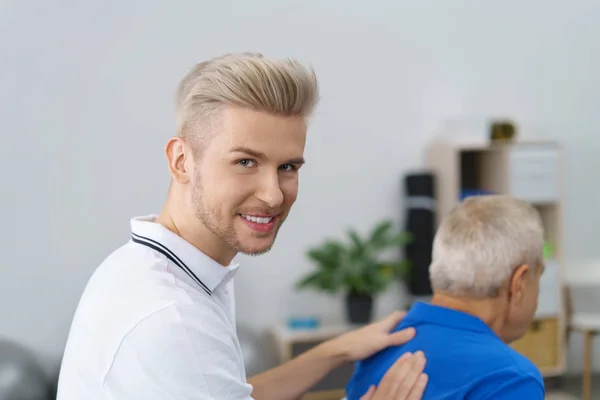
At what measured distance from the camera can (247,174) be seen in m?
1.19

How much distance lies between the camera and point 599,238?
4719 mm

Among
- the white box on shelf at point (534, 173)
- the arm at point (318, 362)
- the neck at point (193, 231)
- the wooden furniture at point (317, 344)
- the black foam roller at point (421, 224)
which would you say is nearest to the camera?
the neck at point (193, 231)

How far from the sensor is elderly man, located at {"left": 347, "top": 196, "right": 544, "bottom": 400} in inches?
60.3

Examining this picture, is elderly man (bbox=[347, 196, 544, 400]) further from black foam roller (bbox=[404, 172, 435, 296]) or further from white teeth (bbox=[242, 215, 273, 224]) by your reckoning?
black foam roller (bbox=[404, 172, 435, 296])

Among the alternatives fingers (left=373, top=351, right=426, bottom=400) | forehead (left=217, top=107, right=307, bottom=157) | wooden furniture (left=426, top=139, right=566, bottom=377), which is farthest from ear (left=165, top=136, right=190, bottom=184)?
wooden furniture (left=426, top=139, right=566, bottom=377)

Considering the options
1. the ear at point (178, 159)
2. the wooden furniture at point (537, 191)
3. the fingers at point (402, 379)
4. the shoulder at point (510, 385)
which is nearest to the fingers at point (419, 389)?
the fingers at point (402, 379)

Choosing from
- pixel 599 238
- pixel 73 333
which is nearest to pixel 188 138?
pixel 73 333

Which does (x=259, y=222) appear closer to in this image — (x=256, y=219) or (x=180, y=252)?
(x=256, y=219)

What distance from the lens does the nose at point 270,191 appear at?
119cm

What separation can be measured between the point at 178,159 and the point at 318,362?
69 centimetres

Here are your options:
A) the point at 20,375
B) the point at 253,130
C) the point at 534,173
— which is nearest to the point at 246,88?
the point at 253,130

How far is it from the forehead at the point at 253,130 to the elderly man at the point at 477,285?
1.94 ft

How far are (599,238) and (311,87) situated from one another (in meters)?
4.03

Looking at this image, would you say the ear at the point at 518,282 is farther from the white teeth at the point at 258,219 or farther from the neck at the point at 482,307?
the white teeth at the point at 258,219
